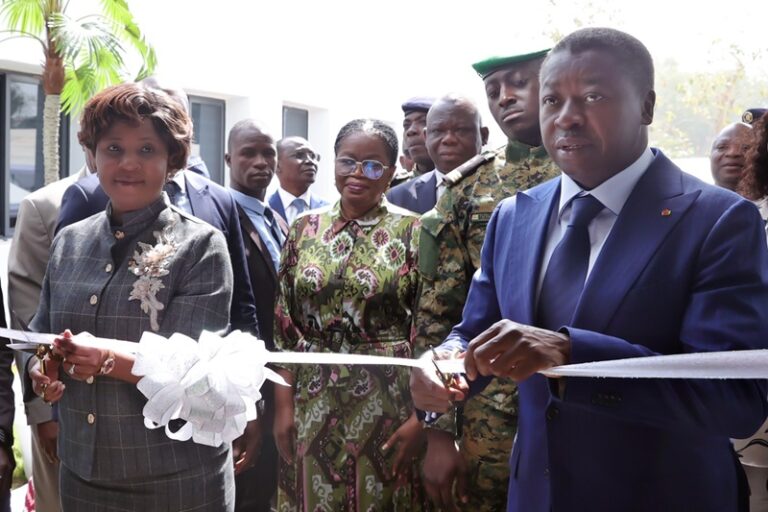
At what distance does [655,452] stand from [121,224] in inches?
83.1

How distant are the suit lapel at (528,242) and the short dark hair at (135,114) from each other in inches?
57.4

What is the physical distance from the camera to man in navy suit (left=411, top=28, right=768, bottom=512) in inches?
78.8

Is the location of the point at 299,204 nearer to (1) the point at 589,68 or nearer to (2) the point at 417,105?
(2) the point at 417,105

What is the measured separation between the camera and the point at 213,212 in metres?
4.05

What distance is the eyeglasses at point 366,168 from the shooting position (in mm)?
4043

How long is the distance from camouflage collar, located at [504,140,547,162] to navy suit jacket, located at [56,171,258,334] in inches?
52.6

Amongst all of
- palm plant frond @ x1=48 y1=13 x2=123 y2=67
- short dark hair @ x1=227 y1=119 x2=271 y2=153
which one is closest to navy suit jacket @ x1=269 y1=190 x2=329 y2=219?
short dark hair @ x1=227 y1=119 x2=271 y2=153

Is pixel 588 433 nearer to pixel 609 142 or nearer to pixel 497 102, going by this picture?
pixel 609 142

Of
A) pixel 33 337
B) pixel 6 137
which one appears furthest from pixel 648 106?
pixel 6 137

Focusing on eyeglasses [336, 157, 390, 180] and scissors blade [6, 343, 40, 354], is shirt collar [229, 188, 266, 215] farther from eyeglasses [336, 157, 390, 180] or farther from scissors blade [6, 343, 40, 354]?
scissors blade [6, 343, 40, 354]

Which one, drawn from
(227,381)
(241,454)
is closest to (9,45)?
(241,454)

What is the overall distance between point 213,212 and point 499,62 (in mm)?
1530

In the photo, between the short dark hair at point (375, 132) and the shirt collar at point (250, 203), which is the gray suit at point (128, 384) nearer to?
the short dark hair at point (375, 132)

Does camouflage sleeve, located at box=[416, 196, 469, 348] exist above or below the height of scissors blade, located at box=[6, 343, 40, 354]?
above
